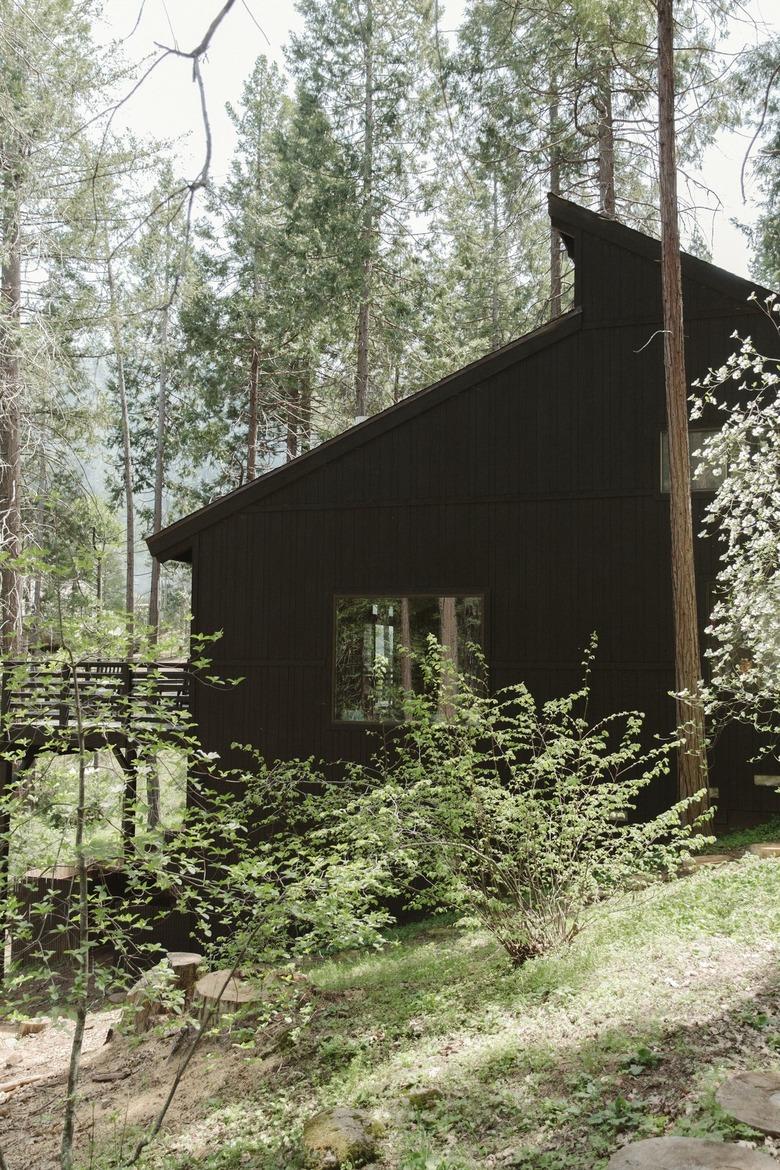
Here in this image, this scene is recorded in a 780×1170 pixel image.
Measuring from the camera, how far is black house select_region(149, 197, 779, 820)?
959 cm

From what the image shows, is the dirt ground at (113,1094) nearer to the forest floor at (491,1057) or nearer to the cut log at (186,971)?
the forest floor at (491,1057)

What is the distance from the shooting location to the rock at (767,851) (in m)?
7.67

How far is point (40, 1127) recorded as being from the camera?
6.07 meters

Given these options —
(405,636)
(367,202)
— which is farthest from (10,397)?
(405,636)

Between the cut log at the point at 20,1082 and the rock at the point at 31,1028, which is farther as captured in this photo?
the rock at the point at 31,1028

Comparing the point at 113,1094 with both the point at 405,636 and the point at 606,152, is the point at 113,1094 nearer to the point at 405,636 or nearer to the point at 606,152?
the point at 405,636

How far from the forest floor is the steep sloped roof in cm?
543

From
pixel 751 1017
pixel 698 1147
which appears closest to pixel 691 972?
pixel 751 1017

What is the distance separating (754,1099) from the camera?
341 cm

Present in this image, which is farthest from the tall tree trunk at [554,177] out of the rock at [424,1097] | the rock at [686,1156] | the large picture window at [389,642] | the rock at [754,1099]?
the rock at [686,1156]

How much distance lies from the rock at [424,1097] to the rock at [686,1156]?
125 cm

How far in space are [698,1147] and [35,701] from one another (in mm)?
3586

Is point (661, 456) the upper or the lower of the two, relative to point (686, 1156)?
upper

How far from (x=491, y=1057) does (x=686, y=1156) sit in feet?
5.52
